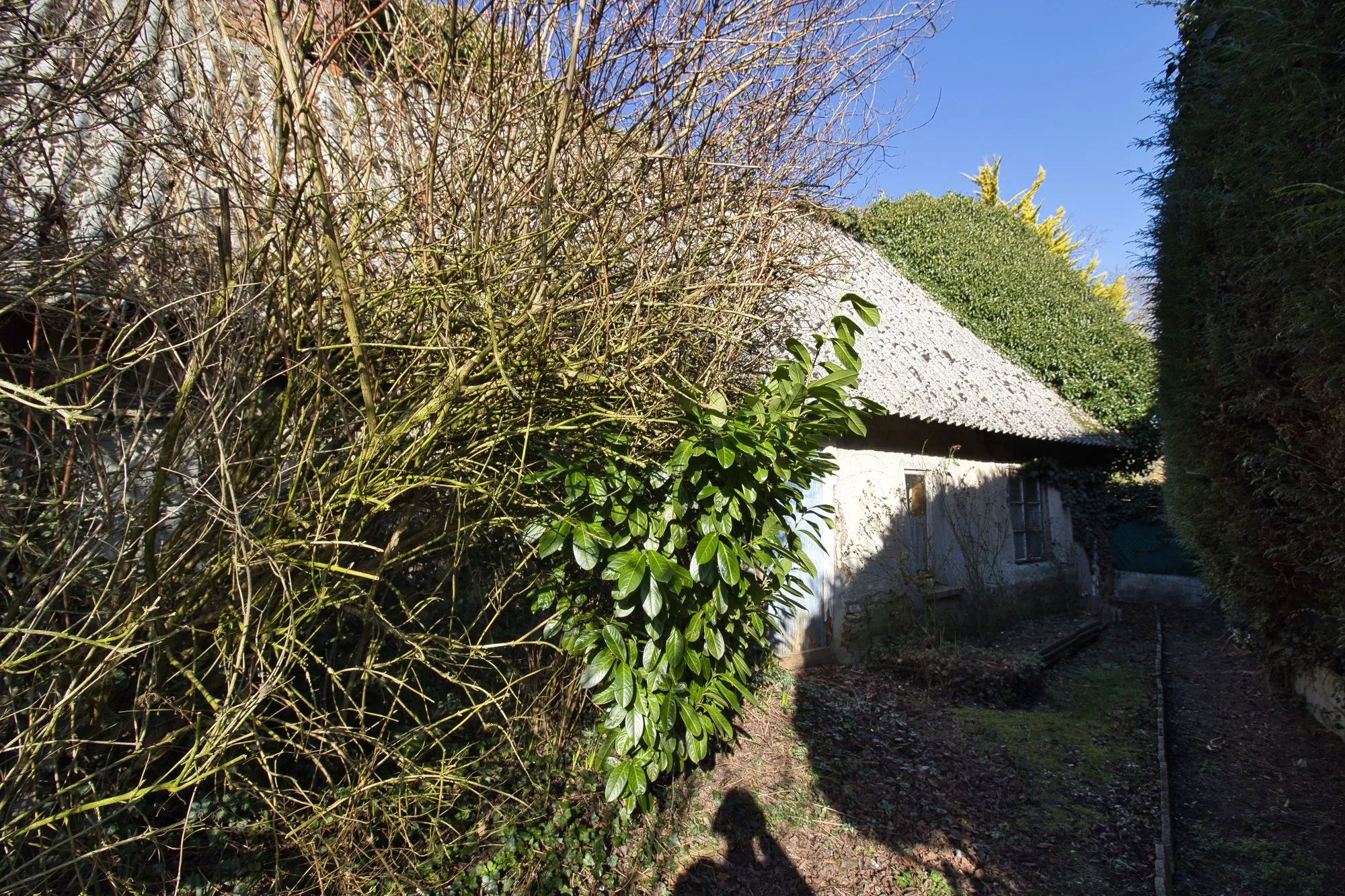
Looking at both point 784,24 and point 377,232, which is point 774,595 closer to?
point 377,232

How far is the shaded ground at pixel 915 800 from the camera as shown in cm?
411

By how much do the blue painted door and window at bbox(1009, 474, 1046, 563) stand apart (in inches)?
193

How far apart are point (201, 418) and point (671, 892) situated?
3075 mm

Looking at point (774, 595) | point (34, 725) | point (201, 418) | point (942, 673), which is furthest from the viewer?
point (942, 673)

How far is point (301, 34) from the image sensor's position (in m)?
2.74

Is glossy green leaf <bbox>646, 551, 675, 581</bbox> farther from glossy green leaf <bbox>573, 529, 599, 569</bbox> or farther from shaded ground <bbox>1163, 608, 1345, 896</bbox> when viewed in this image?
shaded ground <bbox>1163, 608, 1345, 896</bbox>

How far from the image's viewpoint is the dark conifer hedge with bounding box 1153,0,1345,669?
4219mm

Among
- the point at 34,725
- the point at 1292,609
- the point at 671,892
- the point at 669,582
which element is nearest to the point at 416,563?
the point at 669,582

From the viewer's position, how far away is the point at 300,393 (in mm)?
2807

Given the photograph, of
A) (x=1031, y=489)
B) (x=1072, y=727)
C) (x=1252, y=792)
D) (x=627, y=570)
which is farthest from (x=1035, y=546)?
(x=627, y=570)

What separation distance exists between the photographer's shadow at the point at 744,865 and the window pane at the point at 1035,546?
8.96 m

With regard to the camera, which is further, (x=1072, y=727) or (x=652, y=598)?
(x=1072, y=727)

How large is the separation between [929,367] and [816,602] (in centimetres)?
474

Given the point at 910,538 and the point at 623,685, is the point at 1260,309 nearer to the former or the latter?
the point at 910,538
